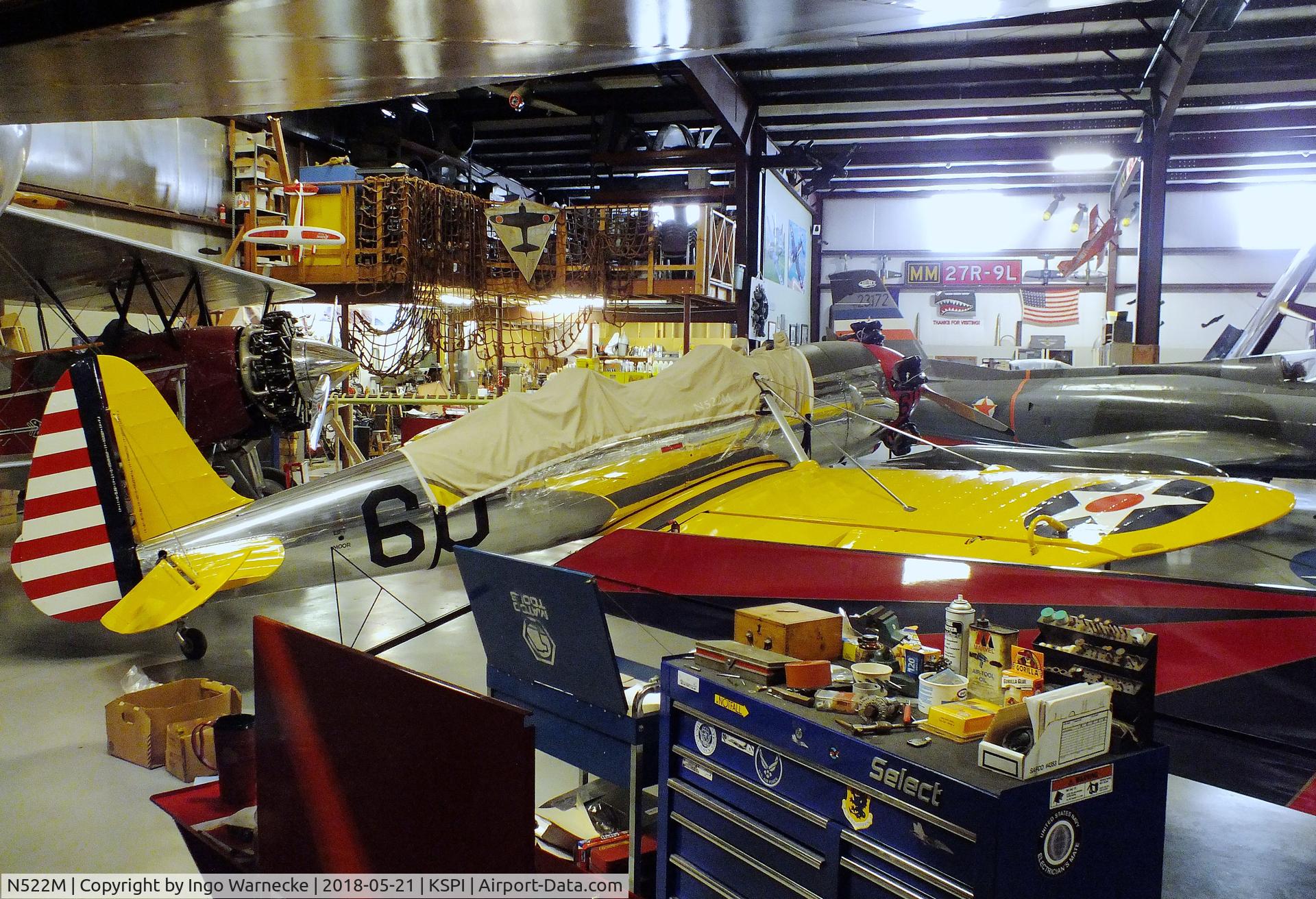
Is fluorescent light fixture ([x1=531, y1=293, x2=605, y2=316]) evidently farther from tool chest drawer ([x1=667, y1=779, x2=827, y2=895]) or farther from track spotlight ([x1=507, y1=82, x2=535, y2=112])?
tool chest drawer ([x1=667, y1=779, x2=827, y2=895])

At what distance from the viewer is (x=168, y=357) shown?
6586 millimetres

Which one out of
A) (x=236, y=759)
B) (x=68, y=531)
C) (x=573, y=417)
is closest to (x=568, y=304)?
(x=573, y=417)

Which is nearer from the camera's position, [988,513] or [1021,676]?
[1021,676]

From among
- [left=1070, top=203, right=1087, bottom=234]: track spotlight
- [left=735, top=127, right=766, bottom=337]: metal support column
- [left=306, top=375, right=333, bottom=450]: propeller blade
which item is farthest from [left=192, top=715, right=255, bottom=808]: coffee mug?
[left=1070, top=203, right=1087, bottom=234]: track spotlight

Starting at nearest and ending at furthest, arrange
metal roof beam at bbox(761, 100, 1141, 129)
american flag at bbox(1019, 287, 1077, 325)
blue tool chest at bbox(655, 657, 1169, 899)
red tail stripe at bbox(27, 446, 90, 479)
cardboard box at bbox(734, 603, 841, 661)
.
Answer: blue tool chest at bbox(655, 657, 1169, 899), cardboard box at bbox(734, 603, 841, 661), red tail stripe at bbox(27, 446, 90, 479), metal roof beam at bbox(761, 100, 1141, 129), american flag at bbox(1019, 287, 1077, 325)

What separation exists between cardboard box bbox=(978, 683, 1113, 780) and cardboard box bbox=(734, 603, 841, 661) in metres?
0.62

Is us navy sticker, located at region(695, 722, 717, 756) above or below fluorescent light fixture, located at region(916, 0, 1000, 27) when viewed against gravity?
below

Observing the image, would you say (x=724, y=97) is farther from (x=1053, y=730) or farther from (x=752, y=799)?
(x=1053, y=730)

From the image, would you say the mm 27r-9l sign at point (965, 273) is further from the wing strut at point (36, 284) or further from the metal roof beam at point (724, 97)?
the wing strut at point (36, 284)


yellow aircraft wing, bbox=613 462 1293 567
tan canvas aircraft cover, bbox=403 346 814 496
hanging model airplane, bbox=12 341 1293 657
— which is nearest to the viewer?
yellow aircraft wing, bbox=613 462 1293 567

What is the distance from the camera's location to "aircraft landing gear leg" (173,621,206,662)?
4664 millimetres

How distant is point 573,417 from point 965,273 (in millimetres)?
22122

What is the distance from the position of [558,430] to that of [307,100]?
2612 mm

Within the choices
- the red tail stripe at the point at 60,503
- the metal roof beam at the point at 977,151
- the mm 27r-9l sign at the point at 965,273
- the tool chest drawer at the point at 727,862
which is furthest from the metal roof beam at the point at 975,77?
the tool chest drawer at the point at 727,862
